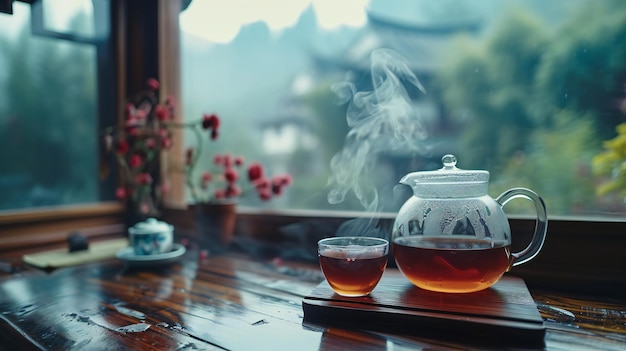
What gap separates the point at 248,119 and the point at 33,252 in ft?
3.17

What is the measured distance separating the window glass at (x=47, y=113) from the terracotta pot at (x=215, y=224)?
2.08 ft

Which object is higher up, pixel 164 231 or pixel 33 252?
pixel 164 231

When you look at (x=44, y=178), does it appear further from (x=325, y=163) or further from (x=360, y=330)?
(x=360, y=330)

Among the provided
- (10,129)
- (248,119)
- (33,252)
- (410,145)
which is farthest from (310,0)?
(33,252)

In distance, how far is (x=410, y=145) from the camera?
52.9 inches

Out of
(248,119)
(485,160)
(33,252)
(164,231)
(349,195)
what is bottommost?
(33,252)

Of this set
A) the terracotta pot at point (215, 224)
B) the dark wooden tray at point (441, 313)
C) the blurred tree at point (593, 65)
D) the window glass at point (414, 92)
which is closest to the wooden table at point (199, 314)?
the dark wooden tray at point (441, 313)

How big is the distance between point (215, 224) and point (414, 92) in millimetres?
826

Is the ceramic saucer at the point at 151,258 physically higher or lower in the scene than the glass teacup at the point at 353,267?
lower

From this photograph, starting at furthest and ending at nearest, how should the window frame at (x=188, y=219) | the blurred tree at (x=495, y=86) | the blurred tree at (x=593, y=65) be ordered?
the blurred tree at (x=495, y=86)
the blurred tree at (x=593, y=65)
the window frame at (x=188, y=219)

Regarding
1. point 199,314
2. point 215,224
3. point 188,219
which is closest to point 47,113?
point 188,219

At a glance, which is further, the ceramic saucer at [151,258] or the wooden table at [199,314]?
the ceramic saucer at [151,258]

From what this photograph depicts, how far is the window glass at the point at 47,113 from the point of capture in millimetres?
1541

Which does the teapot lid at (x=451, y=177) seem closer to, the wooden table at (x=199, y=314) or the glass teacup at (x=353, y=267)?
the glass teacup at (x=353, y=267)
